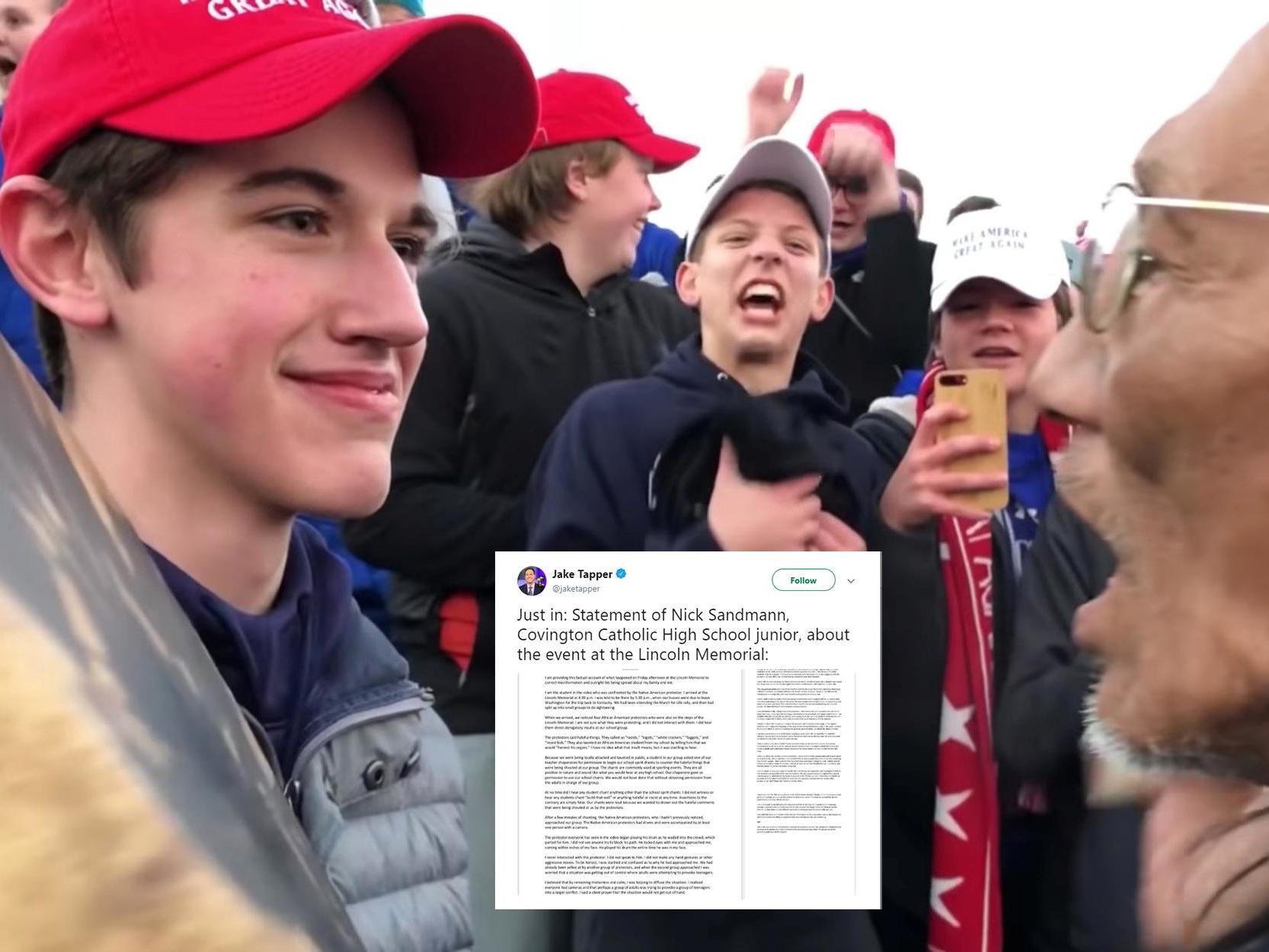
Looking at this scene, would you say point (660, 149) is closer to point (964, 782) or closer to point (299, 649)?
point (964, 782)

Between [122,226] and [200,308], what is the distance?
73 millimetres

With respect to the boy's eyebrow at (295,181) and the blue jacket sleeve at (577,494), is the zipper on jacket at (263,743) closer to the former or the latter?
the boy's eyebrow at (295,181)

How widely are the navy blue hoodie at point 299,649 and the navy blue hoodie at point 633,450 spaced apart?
22.3 inches

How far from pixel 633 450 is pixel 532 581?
0.73ft

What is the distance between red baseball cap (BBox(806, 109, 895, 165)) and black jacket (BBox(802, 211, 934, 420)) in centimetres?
21

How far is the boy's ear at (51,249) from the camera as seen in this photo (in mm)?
860

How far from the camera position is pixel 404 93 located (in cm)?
96

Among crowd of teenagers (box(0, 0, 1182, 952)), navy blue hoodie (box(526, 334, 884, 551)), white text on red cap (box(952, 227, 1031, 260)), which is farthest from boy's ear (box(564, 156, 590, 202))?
white text on red cap (box(952, 227, 1031, 260))

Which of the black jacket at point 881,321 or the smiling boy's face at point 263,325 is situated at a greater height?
the smiling boy's face at point 263,325

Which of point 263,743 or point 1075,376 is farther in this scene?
point 1075,376

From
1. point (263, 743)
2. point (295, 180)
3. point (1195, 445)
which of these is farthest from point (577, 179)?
point (263, 743)

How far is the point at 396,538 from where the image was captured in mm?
1732

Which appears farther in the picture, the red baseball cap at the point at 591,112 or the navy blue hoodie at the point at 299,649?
the red baseball cap at the point at 591,112

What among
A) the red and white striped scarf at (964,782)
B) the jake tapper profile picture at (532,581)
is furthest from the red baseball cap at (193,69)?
the red and white striped scarf at (964,782)
